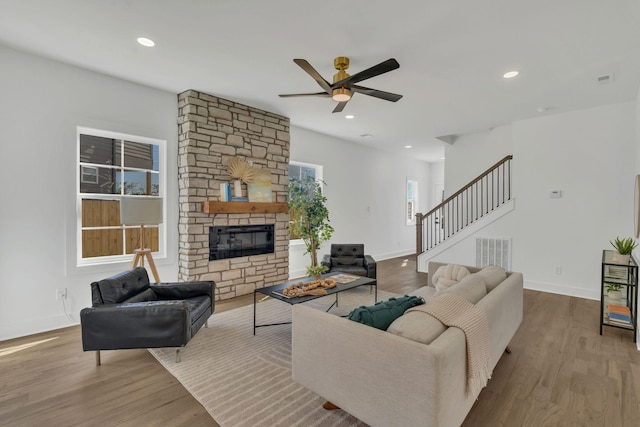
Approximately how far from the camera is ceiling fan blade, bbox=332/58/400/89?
98.1 inches

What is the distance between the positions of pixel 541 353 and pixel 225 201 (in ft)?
13.5

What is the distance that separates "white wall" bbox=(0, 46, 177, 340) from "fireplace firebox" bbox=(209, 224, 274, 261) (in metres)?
1.27

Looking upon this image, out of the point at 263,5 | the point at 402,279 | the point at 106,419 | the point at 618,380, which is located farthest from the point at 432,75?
the point at 106,419

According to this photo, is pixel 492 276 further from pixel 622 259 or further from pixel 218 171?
pixel 218 171

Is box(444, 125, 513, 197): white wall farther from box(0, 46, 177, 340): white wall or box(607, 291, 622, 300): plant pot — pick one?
box(0, 46, 177, 340): white wall

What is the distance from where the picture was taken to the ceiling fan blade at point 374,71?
2.49 metres

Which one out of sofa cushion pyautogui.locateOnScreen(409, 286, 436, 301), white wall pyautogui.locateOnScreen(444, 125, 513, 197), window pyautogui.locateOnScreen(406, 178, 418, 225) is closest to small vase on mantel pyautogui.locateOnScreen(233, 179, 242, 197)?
sofa cushion pyautogui.locateOnScreen(409, 286, 436, 301)

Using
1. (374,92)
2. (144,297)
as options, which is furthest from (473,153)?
(144,297)

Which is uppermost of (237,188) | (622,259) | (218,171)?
(218,171)

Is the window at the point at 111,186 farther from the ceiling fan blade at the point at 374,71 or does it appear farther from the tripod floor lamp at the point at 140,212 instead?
the ceiling fan blade at the point at 374,71

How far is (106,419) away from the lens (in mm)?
1964

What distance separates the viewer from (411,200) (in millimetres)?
9375

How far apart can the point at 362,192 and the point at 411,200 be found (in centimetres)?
258

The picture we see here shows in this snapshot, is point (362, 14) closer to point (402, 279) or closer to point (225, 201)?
point (225, 201)
